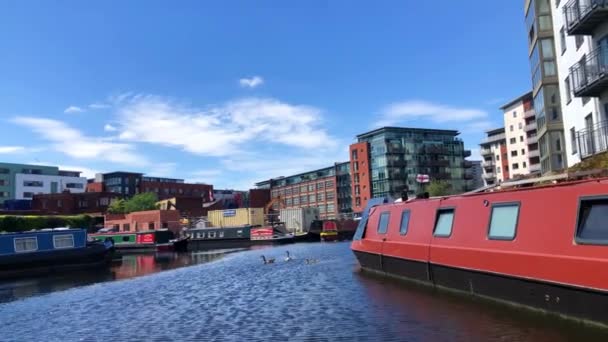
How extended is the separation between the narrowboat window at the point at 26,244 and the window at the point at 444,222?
102 feet

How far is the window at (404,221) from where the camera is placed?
17.1m

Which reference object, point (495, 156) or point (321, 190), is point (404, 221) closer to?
point (495, 156)

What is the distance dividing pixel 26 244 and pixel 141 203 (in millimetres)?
66425

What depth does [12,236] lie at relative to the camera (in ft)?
115

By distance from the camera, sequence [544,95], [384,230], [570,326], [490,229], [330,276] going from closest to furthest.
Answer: [570,326] → [490,229] → [384,230] → [330,276] → [544,95]

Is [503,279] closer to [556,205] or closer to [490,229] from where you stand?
[490,229]

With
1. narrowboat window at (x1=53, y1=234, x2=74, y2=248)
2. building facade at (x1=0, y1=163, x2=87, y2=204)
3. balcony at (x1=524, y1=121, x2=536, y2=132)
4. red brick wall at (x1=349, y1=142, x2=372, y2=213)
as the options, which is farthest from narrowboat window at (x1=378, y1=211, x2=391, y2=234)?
building facade at (x1=0, y1=163, x2=87, y2=204)

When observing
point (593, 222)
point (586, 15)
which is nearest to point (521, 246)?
point (593, 222)

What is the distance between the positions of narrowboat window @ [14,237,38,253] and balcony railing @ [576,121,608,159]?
34.5m

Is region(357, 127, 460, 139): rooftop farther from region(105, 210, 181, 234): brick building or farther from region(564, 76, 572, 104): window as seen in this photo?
region(564, 76, 572, 104): window

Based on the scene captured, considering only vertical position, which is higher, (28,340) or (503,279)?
(503,279)

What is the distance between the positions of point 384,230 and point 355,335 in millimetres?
9093

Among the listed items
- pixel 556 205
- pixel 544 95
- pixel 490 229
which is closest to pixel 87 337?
pixel 490 229

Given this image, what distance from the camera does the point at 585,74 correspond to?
20938 mm
